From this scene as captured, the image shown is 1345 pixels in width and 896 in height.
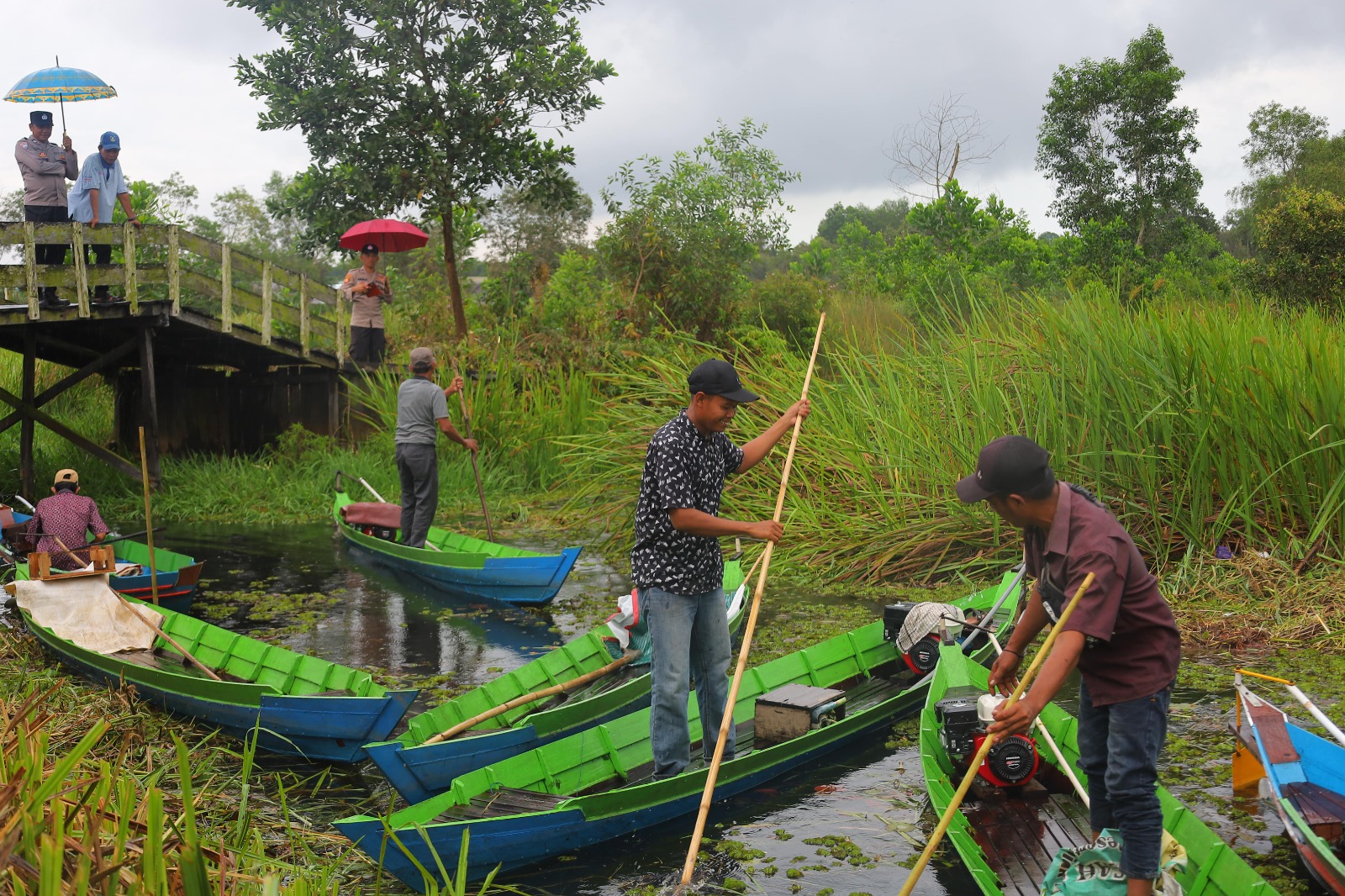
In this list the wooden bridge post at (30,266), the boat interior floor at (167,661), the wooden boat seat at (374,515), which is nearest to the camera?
the boat interior floor at (167,661)

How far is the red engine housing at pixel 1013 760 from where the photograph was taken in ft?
17.4

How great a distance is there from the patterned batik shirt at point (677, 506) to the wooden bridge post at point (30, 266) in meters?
11.0

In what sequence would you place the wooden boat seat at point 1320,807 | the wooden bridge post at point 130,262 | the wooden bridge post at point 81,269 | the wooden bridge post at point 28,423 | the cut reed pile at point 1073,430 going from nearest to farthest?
the wooden boat seat at point 1320,807 → the cut reed pile at point 1073,430 → the wooden bridge post at point 81,269 → the wooden bridge post at point 130,262 → the wooden bridge post at point 28,423

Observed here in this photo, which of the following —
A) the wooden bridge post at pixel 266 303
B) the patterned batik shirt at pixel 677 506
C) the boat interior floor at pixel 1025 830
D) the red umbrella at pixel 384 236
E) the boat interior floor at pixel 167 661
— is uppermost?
the red umbrella at pixel 384 236

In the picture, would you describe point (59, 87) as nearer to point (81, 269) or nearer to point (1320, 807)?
point (81, 269)

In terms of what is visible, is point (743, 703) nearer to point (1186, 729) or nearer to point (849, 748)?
point (849, 748)

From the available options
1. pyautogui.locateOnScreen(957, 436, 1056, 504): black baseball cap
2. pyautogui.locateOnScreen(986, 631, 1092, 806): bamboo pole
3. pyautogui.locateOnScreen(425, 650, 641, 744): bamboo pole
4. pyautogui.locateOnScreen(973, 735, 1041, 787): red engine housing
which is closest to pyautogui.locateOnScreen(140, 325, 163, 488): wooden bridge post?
pyautogui.locateOnScreen(425, 650, 641, 744): bamboo pole

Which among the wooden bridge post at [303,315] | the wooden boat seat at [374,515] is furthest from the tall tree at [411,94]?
the wooden boat seat at [374,515]

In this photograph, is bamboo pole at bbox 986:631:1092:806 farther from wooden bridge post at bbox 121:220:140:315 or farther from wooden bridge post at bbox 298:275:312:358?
wooden bridge post at bbox 298:275:312:358

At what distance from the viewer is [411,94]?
56.8 feet

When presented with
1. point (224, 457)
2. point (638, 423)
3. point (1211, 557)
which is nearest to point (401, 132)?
point (224, 457)

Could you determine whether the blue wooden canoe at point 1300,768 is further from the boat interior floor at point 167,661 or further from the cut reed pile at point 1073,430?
the boat interior floor at point 167,661

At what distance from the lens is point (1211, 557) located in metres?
8.76

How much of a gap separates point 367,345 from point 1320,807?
14.9 meters
